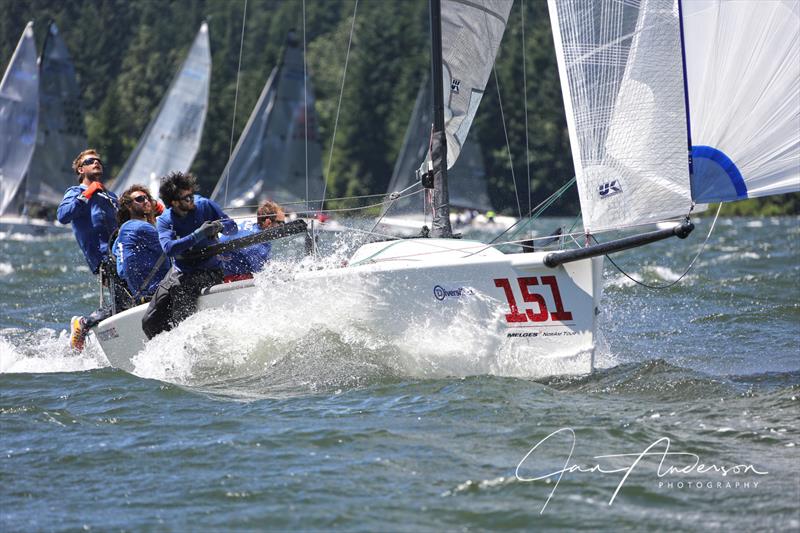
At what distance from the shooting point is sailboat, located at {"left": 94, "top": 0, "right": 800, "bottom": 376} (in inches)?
270

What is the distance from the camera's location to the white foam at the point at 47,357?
28.3 feet

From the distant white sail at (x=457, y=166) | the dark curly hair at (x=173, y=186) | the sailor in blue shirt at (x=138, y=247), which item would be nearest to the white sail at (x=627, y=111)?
the dark curly hair at (x=173, y=186)

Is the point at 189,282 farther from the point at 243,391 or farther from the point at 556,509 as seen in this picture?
the point at 556,509

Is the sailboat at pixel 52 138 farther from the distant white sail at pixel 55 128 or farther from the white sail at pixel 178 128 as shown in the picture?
the white sail at pixel 178 128

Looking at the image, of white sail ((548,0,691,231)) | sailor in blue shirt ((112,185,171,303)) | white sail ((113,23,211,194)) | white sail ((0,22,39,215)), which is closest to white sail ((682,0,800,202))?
white sail ((548,0,691,231))

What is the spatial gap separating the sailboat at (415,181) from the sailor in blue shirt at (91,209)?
212 cm

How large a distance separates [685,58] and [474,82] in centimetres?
245

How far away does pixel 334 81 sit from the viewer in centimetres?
7381

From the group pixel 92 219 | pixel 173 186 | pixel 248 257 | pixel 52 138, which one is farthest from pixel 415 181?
pixel 52 138

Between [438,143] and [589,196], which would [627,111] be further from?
[438,143]

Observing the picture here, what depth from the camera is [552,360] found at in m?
7.26

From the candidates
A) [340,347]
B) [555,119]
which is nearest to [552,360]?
[340,347]

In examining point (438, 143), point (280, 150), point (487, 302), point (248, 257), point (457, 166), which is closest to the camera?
point (487, 302)

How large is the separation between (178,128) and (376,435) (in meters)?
26.1
